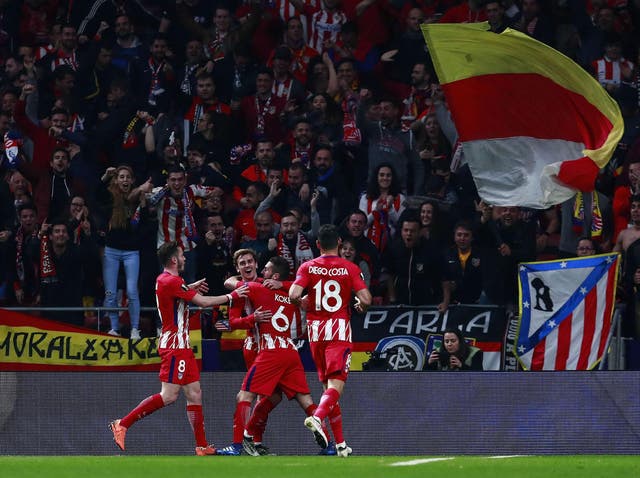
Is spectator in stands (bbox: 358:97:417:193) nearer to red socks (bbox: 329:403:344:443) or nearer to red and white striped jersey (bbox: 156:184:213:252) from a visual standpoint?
red and white striped jersey (bbox: 156:184:213:252)

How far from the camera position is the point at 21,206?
17.5m

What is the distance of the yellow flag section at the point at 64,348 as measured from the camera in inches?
595

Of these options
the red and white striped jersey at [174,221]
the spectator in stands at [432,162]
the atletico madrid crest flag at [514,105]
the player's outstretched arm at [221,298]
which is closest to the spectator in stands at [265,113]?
the spectator in stands at [432,162]

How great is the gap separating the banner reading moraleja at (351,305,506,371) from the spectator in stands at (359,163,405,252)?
1545mm

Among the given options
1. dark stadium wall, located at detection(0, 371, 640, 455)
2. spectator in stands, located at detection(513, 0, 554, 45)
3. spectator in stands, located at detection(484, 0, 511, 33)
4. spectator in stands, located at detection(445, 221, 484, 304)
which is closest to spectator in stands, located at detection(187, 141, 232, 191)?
spectator in stands, located at detection(445, 221, 484, 304)

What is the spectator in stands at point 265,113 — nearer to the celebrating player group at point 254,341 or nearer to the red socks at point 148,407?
the celebrating player group at point 254,341

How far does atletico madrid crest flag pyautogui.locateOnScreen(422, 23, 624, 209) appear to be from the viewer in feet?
48.4

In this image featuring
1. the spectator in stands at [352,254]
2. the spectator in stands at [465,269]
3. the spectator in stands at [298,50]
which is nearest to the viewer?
the spectator in stands at [352,254]

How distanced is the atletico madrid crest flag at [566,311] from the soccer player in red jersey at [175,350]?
354 cm

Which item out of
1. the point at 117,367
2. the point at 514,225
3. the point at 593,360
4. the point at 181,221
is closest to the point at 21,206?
the point at 181,221

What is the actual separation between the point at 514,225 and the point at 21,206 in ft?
19.5

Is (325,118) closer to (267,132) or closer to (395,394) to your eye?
(267,132)

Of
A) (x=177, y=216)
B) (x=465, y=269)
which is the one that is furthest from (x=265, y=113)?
(x=465, y=269)

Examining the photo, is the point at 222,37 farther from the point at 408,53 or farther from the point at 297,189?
the point at 297,189
